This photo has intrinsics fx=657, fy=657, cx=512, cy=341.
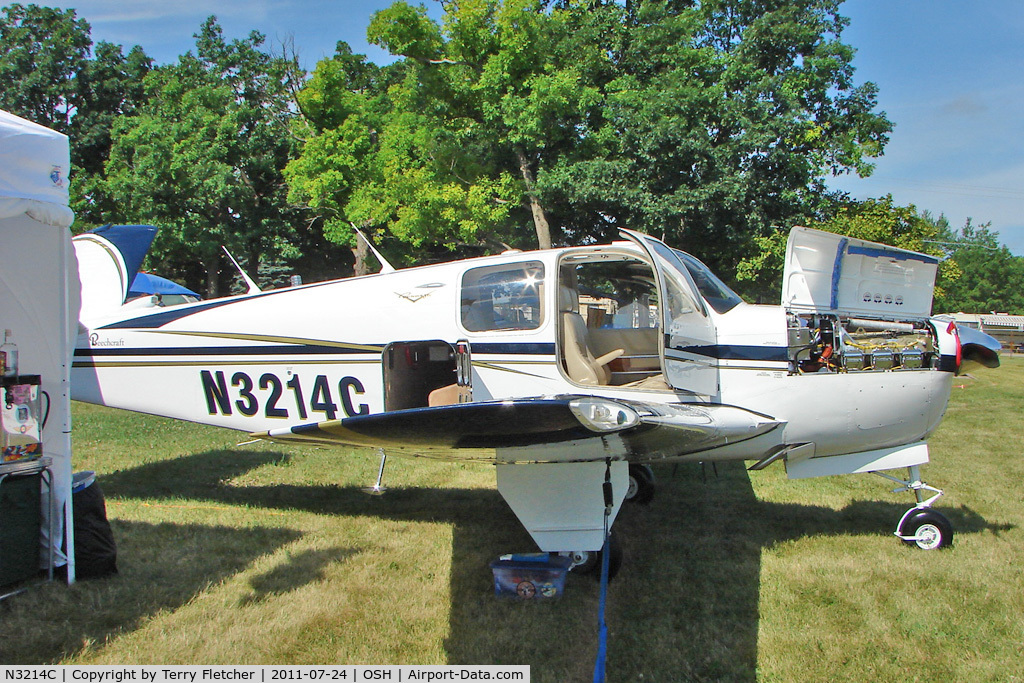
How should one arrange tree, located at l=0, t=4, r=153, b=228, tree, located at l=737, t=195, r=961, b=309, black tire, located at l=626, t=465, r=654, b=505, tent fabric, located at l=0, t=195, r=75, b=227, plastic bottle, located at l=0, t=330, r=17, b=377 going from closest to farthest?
tent fabric, located at l=0, t=195, r=75, b=227 → plastic bottle, located at l=0, t=330, r=17, b=377 → black tire, located at l=626, t=465, r=654, b=505 → tree, located at l=737, t=195, r=961, b=309 → tree, located at l=0, t=4, r=153, b=228

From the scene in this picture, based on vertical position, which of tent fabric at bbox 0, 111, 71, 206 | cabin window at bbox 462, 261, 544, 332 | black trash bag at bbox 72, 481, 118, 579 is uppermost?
tent fabric at bbox 0, 111, 71, 206

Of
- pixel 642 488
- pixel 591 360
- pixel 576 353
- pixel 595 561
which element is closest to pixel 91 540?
pixel 595 561

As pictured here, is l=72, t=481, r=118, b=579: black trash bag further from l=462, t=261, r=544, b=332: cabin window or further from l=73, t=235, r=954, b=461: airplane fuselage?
l=462, t=261, r=544, b=332: cabin window

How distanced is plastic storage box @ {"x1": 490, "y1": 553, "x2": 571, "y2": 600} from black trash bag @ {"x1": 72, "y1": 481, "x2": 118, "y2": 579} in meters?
2.53

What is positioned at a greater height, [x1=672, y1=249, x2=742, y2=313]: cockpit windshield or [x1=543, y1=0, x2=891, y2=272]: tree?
[x1=543, y1=0, x2=891, y2=272]: tree

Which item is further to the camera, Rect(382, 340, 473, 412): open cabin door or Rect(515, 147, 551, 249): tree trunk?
Rect(515, 147, 551, 249): tree trunk

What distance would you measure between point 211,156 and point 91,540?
2052 centimetres

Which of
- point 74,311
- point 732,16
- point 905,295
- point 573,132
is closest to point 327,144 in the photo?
point 573,132

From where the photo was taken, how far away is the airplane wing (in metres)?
2.81

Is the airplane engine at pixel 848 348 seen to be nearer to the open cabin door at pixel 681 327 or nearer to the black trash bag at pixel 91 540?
the open cabin door at pixel 681 327

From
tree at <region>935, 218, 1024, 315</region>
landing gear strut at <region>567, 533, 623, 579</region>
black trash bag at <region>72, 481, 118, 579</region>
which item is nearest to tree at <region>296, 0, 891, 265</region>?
landing gear strut at <region>567, 533, 623, 579</region>

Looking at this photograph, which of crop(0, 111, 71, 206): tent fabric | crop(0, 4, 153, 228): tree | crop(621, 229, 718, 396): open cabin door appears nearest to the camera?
crop(0, 111, 71, 206): tent fabric

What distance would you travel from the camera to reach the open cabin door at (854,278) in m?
4.79

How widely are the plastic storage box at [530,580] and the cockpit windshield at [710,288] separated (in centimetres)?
219
